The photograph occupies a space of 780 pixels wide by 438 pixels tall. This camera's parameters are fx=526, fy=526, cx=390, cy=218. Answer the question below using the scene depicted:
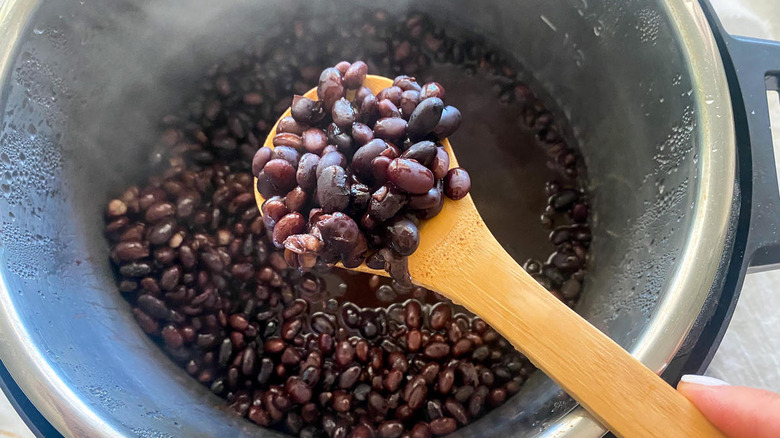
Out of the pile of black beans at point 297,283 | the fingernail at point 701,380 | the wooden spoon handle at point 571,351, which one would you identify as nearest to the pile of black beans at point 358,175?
the wooden spoon handle at point 571,351

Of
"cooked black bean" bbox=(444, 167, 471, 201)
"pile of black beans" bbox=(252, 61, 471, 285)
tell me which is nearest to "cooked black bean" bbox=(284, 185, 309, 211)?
"pile of black beans" bbox=(252, 61, 471, 285)

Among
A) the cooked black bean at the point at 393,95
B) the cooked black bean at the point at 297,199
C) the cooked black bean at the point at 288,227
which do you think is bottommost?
the cooked black bean at the point at 288,227

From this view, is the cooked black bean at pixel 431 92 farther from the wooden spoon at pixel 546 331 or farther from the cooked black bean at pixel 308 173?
the cooked black bean at pixel 308 173

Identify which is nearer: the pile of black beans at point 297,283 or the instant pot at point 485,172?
the instant pot at point 485,172

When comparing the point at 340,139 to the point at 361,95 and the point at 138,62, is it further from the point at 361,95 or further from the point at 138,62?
the point at 138,62

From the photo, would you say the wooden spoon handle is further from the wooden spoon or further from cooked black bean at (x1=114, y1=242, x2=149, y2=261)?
cooked black bean at (x1=114, y1=242, x2=149, y2=261)

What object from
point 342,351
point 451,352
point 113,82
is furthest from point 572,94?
point 113,82

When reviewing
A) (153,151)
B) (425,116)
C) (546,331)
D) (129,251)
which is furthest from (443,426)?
(153,151)
